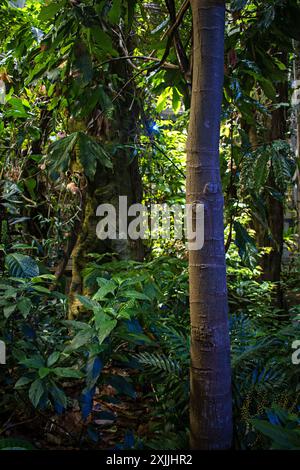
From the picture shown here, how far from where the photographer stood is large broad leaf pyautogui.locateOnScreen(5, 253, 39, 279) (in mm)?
1595

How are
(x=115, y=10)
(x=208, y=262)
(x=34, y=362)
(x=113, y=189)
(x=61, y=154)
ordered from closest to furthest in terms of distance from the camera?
(x=208, y=262), (x=34, y=362), (x=61, y=154), (x=115, y=10), (x=113, y=189)

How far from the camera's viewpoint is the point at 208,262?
117 cm

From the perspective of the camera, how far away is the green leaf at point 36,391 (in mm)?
1188

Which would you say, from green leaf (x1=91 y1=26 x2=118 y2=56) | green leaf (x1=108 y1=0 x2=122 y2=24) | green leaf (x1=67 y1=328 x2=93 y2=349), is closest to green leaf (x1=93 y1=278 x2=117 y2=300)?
green leaf (x1=67 y1=328 x2=93 y2=349)

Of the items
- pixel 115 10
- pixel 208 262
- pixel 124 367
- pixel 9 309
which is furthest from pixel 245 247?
pixel 115 10

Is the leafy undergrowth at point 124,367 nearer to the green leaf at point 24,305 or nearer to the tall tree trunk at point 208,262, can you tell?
the green leaf at point 24,305

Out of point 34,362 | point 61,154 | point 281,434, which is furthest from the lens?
point 61,154

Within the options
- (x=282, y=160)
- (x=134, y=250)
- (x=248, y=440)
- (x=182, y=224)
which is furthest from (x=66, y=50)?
(x=182, y=224)

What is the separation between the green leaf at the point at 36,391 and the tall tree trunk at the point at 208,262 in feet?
1.37

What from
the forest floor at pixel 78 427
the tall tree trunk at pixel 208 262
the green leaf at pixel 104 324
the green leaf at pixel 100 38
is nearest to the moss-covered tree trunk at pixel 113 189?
the forest floor at pixel 78 427

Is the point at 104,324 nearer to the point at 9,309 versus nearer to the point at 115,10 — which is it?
the point at 9,309

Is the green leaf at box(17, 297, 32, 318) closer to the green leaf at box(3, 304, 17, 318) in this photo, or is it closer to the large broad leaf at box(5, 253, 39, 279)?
the green leaf at box(3, 304, 17, 318)

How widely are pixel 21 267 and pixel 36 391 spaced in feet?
1.73

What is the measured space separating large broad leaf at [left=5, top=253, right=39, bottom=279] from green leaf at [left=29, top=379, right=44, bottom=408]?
1.51 ft
